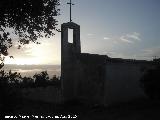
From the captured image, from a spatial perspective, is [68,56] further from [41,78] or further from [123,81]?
[41,78]

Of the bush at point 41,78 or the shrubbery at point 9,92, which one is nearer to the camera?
the shrubbery at point 9,92

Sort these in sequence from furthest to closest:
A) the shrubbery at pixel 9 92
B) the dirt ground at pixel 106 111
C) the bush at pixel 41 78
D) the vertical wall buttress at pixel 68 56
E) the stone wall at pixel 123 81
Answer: the bush at pixel 41 78
the vertical wall buttress at pixel 68 56
the stone wall at pixel 123 81
the dirt ground at pixel 106 111
the shrubbery at pixel 9 92

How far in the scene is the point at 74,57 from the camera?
88.8 ft

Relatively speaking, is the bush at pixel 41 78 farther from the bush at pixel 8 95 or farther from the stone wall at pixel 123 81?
the bush at pixel 8 95

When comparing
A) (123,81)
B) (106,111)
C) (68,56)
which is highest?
(68,56)

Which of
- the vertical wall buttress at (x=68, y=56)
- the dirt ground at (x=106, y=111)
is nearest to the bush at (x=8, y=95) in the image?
the dirt ground at (x=106, y=111)

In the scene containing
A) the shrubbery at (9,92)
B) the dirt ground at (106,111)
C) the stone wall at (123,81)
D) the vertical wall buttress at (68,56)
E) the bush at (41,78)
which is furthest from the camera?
the bush at (41,78)

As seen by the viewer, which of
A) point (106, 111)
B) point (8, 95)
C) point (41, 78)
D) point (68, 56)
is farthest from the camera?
point (41, 78)

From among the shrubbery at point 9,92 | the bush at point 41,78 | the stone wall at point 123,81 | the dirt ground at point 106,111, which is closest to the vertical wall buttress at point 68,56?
the dirt ground at point 106,111

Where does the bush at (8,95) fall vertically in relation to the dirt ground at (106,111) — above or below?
above

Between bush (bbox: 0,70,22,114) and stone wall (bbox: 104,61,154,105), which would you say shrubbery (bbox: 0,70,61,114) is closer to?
bush (bbox: 0,70,22,114)

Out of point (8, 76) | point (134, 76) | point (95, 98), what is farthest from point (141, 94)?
point (8, 76)

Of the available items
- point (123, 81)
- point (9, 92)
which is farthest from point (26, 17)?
point (123, 81)

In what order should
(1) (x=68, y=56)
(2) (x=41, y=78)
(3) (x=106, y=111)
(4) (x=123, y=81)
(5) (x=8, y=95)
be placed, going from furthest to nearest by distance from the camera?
1. (2) (x=41, y=78)
2. (1) (x=68, y=56)
3. (4) (x=123, y=81)
4. (3) (x=106, y=111)
5. (5) (x=8, y=95)
